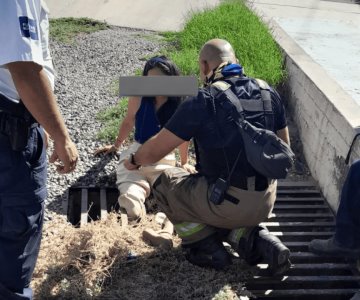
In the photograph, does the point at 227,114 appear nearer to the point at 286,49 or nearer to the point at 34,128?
the point at 34,128

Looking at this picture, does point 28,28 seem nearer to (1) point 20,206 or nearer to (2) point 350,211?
(1) point 20,206

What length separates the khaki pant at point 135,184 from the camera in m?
3.72

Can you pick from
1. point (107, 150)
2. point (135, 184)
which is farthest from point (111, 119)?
point (135, 184)

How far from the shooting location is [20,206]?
7.89 feet

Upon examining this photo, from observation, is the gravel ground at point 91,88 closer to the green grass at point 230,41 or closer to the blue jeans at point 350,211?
the green grass at point 230,41

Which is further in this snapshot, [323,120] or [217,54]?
[323,120]

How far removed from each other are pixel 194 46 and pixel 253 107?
3.69m

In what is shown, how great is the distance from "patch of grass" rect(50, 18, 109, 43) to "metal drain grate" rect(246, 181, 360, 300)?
4.24 metres

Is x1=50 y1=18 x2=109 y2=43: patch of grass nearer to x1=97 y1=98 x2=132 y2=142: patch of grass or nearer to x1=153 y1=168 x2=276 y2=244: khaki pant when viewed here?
x1=97 y1=98 x2=132 y2=142: patch of grass

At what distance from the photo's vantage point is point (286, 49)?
5910 millimetres

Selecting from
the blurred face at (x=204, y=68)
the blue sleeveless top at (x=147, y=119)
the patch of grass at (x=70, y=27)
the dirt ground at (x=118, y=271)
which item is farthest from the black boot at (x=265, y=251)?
the patch of grass at (x=70, y=27)

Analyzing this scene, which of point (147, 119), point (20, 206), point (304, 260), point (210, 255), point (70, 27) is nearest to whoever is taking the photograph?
point (20, 206)

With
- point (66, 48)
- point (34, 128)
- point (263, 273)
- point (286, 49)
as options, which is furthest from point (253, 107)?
point (66, 48)

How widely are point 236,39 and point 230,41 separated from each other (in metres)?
0.11
